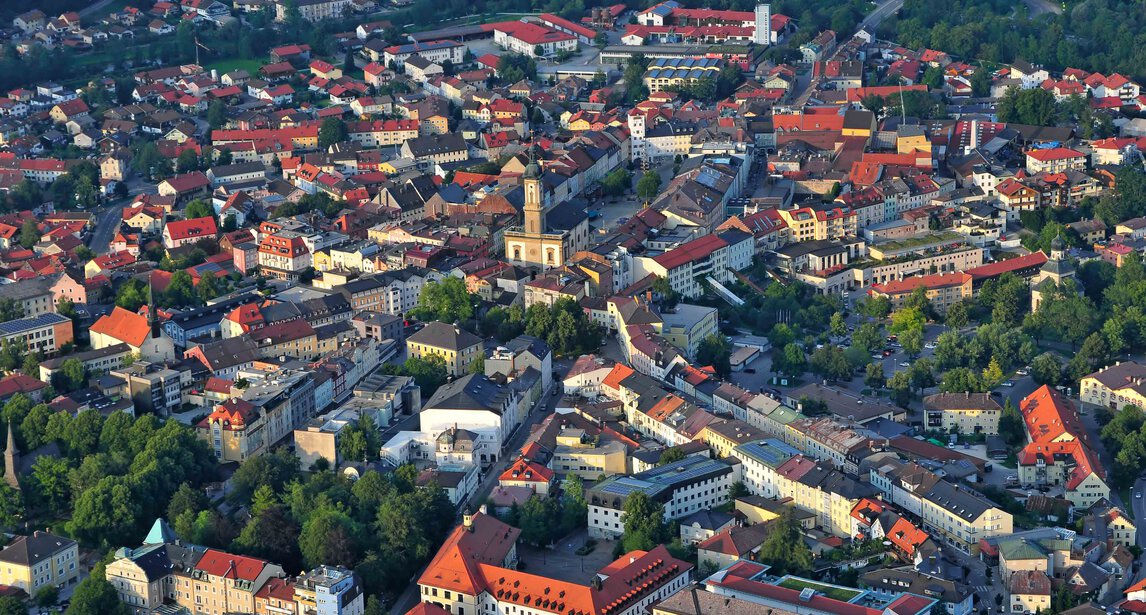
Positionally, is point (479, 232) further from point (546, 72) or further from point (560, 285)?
point (546, 72)

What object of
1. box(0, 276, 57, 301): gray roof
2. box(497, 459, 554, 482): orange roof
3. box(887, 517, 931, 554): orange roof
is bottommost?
box(887, 517, 931, 554): orange roof

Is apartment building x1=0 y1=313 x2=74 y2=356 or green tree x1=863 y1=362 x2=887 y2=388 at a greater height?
apartment building x1=0 y1=313 x2=74 y2=356

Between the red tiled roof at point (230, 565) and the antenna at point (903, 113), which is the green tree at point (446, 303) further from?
the antenna at point (903, 113)

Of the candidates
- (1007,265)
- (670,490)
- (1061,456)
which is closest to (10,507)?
(670,490)

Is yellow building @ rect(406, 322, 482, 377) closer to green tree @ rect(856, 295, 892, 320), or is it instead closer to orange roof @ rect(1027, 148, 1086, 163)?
green tree @ rect(856, 295, 892, 320)

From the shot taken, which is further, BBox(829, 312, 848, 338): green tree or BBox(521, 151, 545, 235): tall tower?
BBox(521, 151, 545, 235): tall tower

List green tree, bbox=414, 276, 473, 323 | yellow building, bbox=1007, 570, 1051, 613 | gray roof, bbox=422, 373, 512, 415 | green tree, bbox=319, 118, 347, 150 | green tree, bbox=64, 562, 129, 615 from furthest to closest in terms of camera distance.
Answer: green tree, bbox=319, 118, 347, 150
green tree, bbox=414, 276, 473, 323
gray roof, bbox=422, 373, 512, 415
green tree, bbox=64, 562, 129, 615
yellow building, bbox=1007, 570, 1051, 613

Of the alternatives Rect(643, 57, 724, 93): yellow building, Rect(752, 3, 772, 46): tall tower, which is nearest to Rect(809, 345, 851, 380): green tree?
Rect(643, 57, 724, 93): yellow building

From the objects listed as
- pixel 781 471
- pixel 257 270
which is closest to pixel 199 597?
pixel 781 471
